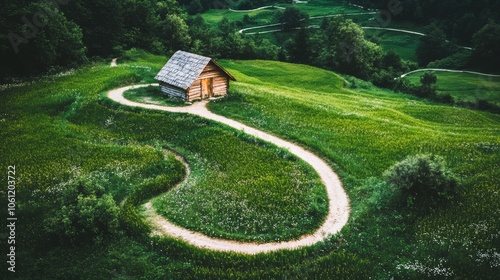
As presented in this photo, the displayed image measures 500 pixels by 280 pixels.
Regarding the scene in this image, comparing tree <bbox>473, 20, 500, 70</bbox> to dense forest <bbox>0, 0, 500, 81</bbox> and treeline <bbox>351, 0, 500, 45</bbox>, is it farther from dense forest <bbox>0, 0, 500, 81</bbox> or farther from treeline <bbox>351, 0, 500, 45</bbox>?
treeline <bbox>351, 0, 500, 45</bbox>

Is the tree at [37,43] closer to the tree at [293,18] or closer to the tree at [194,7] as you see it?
the tree at [293,18]

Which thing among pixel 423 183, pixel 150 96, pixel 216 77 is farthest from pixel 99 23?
pixel 423 183

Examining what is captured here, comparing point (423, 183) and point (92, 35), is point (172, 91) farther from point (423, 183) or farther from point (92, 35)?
point (92, 35)

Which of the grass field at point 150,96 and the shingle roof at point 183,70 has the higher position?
the shingle roof at point 183,70

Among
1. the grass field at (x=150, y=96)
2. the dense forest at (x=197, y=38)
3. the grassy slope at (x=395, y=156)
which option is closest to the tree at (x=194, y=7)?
the dense forest at (x=197, y=38)

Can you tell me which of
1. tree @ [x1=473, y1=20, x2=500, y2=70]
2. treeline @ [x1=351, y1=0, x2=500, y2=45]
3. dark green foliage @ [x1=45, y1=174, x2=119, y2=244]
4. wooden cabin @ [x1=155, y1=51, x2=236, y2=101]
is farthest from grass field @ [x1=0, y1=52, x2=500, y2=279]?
treeline @ [x1=351, y1=0, x2=500, y2=45]

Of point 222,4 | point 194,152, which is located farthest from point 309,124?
point 222,4
